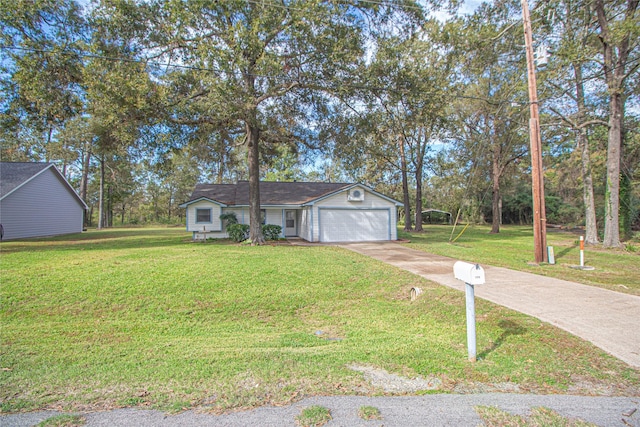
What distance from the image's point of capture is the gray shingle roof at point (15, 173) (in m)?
16.5

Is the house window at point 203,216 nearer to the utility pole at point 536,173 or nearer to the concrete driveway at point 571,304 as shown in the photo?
the concrete driveway at point 571,304

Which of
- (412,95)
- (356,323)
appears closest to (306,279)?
(356,323)

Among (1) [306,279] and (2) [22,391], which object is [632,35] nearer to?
(1) [306,279]

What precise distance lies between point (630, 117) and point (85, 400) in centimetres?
2376

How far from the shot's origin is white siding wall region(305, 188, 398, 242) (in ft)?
54.6

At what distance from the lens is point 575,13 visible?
13594 millimetres

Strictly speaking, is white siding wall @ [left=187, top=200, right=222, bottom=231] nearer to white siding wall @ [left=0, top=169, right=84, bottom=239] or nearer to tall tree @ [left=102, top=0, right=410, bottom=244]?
tall tree @ [left=102, top=0, right=410, bottom=244]

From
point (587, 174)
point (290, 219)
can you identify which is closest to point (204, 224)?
point (290, 219)

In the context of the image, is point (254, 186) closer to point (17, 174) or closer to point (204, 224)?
A: point (204, 224)

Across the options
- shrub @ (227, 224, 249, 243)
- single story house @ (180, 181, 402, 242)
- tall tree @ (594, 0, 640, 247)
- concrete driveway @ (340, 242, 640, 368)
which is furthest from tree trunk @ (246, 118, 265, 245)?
tall tree @ (594, 0, 640, 247)

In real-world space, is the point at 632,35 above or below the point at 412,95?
above

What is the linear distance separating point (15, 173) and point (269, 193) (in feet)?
46.7

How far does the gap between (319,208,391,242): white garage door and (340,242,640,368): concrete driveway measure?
8.24 m

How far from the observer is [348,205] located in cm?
1706
